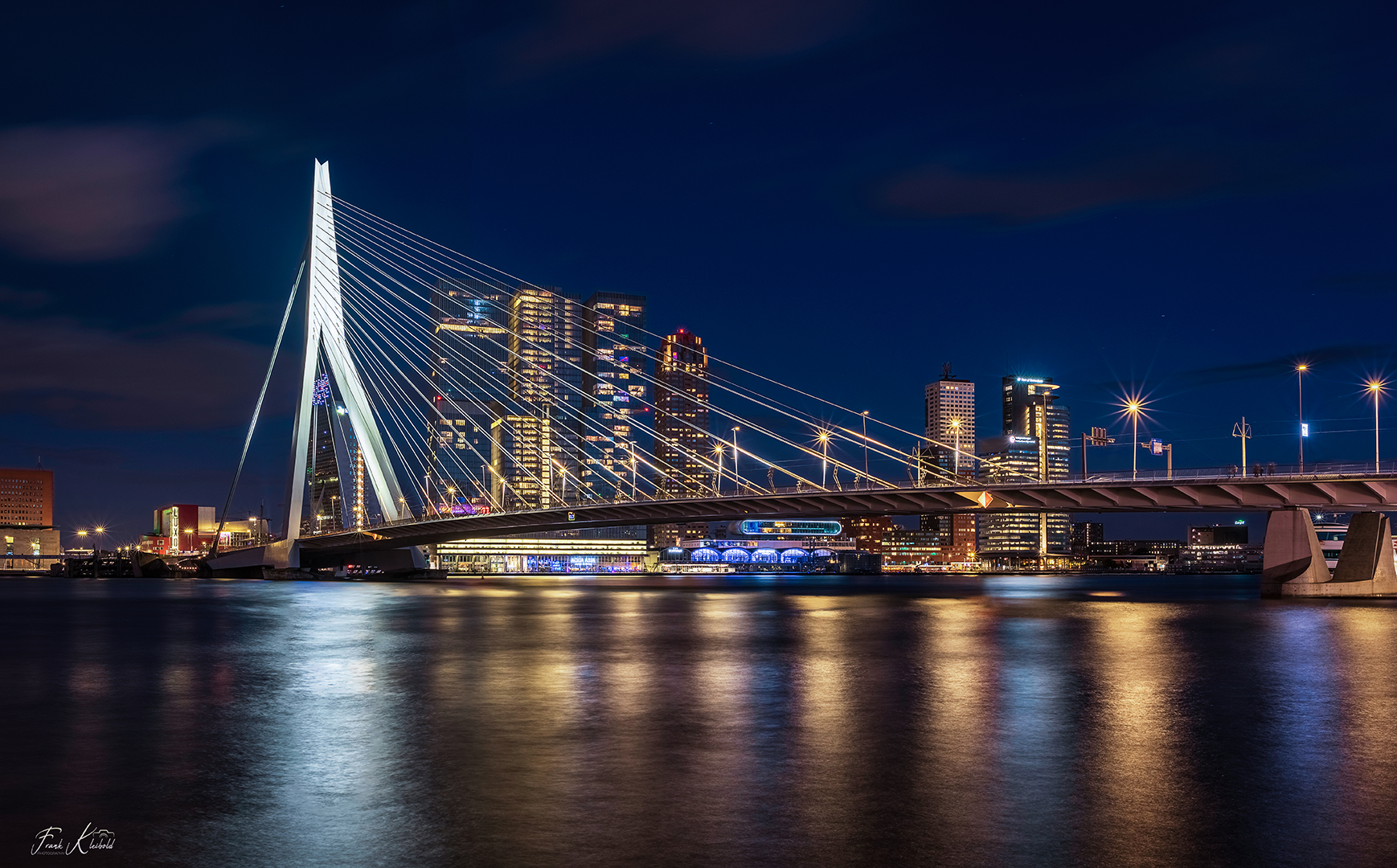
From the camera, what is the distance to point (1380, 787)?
1263cm

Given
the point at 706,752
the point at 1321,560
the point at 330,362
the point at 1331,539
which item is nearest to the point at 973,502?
the point at 1321,560

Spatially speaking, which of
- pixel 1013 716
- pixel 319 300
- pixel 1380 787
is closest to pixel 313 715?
pixel 1013 716

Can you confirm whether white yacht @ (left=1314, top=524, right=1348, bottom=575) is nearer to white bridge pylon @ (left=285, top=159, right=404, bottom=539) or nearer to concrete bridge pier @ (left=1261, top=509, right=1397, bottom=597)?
concrete bridge pier @ (left=1261, top=509, right=1397, bottom=597)

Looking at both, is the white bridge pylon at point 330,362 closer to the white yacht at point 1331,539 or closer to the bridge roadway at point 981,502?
the bridge roadway at point 981,502

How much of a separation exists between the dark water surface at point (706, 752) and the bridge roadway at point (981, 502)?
981 inches

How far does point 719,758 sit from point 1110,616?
132 ft

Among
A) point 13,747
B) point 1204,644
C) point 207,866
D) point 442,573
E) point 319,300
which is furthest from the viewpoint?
point 442,573

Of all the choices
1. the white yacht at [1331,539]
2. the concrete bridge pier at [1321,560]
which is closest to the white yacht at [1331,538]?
the white yacht at [1331,539]

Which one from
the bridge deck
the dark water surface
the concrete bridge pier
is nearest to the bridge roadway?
the bridge deck

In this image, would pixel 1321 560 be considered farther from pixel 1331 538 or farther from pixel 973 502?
pixel 1331 538

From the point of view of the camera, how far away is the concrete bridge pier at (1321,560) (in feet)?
201

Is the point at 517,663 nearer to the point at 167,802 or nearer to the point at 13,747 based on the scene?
the point at 13,747

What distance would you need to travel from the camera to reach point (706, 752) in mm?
14547

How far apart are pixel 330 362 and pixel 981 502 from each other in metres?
41.2
